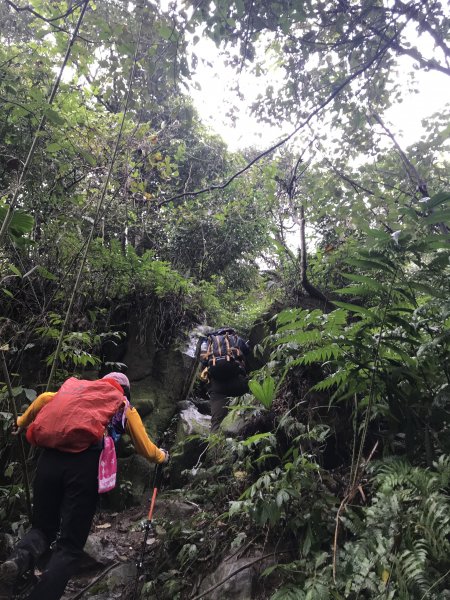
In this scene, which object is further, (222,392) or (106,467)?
(222,392)

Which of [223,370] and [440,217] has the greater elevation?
[440,217]

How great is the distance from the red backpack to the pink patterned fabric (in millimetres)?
207

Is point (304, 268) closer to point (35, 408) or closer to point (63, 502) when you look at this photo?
point (35, 408)

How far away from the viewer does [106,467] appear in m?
3.50

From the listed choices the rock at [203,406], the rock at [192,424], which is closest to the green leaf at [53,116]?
the rock at [192,424]

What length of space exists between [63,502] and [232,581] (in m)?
1.55

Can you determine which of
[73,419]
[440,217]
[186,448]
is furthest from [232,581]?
[440,217]

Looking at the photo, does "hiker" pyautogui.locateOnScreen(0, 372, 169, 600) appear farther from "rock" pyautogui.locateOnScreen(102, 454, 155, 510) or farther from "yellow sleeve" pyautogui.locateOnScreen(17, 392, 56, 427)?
"rock" pyautogui.locateOnScreen(102, 454, 155, 510)

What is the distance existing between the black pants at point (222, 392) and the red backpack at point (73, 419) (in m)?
2.64

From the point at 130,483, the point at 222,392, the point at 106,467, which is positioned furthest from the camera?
the point at 222,392

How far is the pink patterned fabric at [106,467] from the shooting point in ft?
11.3

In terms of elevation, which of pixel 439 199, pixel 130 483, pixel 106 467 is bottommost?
pixel 130 483

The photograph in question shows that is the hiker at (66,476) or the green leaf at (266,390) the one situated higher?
the green leaf at (266,390)

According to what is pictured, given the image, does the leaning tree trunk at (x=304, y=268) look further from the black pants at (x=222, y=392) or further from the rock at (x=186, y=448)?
the rock at (x=186, y=448)
